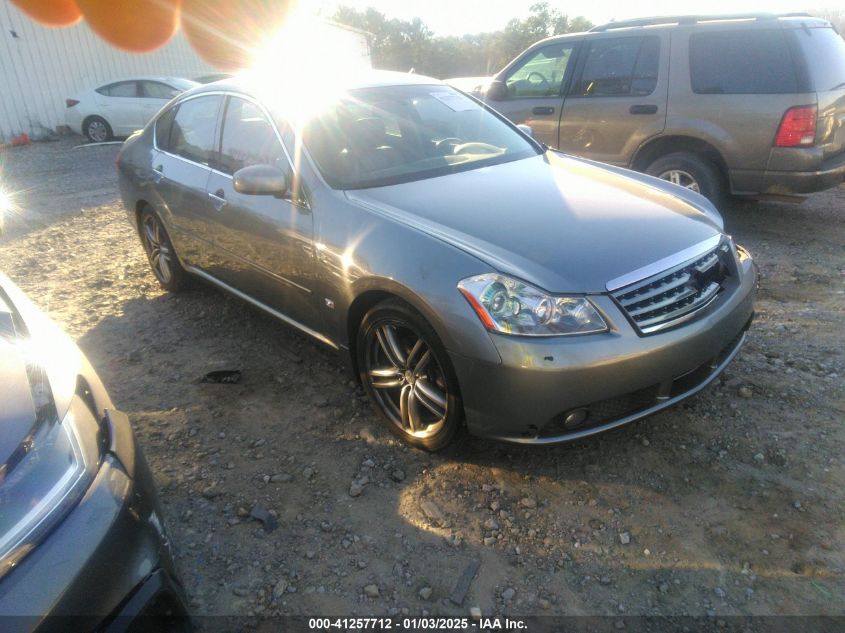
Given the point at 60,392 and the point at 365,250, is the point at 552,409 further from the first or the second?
the point at 60,392

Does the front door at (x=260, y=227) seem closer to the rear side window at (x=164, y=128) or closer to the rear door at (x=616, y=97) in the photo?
the rear side window at (x=164, y=128)

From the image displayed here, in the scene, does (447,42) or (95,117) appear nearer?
(95,117)

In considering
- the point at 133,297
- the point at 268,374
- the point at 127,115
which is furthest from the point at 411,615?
the point at 127,115

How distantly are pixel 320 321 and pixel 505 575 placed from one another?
1558mm

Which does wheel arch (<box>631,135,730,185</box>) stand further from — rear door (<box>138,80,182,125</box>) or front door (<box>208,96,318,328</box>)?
rear door (<box>138,80,182,125</box>)

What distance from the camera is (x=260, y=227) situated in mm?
3449

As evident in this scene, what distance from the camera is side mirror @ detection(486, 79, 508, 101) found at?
6996 mm

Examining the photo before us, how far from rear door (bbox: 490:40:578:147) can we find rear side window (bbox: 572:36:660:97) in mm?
225

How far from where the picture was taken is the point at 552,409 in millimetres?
2412

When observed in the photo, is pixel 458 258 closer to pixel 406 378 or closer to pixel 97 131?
pixel 406 378

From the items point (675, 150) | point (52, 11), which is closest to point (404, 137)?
point (675, 150)

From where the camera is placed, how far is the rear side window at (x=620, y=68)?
595cm

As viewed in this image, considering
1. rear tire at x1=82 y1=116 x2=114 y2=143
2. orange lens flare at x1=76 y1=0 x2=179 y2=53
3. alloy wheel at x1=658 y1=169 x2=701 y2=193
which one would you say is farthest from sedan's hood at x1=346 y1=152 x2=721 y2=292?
orange lens flare at x1=76 y1=0 x2=179 y2=53

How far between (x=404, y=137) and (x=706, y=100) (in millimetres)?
3370
